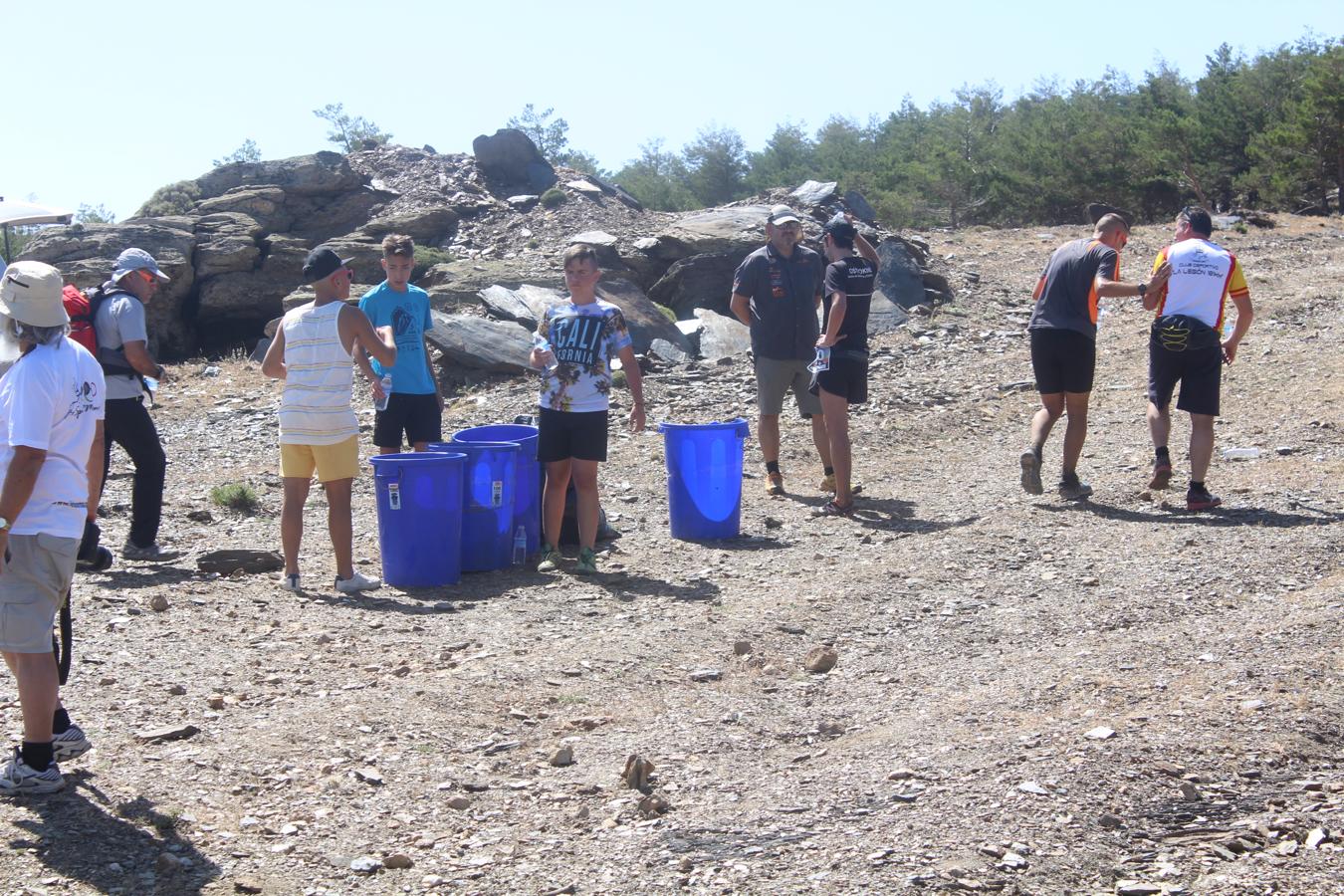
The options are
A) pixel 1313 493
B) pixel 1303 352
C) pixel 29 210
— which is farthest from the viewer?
pixel 29 210

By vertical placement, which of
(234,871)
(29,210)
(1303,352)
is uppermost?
(29,210)

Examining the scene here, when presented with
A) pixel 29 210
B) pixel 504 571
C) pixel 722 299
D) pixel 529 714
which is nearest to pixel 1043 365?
pixel 504 571

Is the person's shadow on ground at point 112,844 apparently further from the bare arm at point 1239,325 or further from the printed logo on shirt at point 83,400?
the bare arm at point 1239,325

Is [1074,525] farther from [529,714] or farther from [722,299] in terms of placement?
[722,299]

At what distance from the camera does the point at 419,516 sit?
6953 millimetres

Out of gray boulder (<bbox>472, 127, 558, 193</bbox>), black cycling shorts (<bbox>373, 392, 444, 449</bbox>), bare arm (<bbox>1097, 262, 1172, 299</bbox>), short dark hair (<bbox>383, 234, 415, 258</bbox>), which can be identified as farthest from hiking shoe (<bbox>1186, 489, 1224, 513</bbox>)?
gray boulder (<bbox>472, 127, 558, 193</bbox>)

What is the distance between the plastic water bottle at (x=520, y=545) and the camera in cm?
763

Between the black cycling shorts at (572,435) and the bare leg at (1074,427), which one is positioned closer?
the black cycling shorts at (572,435)

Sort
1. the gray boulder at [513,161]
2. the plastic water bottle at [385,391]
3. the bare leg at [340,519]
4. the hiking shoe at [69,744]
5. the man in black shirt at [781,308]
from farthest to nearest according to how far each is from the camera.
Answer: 1. the gray boulder at [513,161]
2. the man in black shirt at [781,308]
3. the plastic water bottle at [385,391]
4. the bare leg at [340,519]
5. the hiking shoe at [69,744]

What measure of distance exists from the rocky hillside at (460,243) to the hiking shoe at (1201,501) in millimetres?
7358

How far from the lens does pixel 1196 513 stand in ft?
25.6

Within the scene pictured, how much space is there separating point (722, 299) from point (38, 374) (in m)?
13.6

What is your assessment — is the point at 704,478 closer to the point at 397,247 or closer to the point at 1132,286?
the point at 397,247

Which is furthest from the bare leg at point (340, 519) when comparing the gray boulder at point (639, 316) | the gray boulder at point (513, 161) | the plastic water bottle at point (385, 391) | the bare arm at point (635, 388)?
the gray boulder at point (513, 161)
